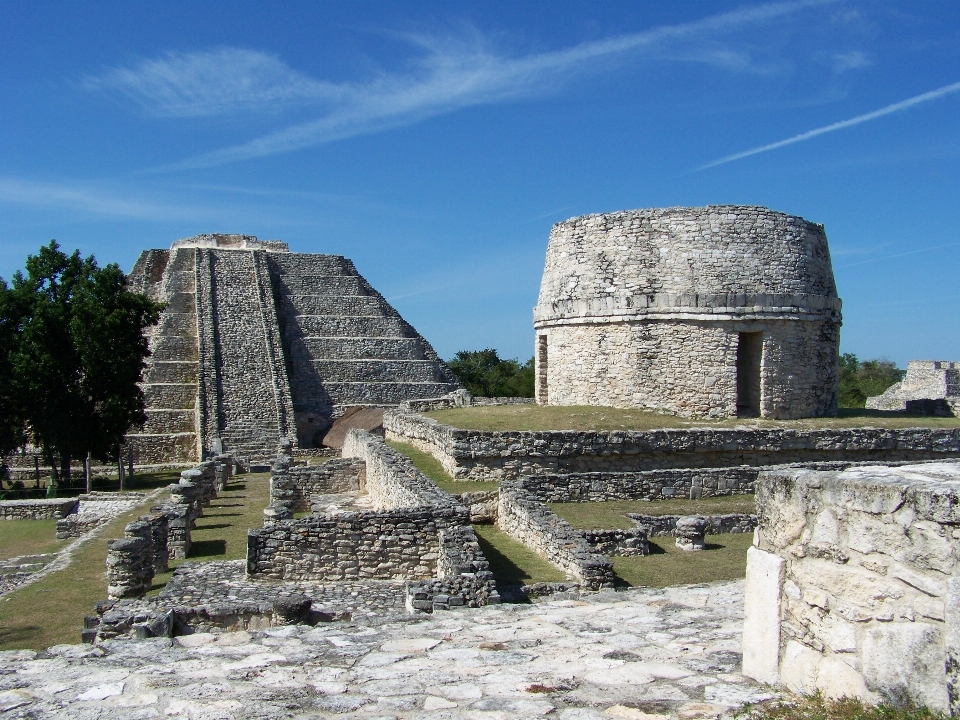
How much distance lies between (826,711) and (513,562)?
6.96 metres

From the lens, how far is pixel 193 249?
4591cm

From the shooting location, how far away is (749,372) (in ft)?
56.9

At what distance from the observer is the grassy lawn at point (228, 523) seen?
42.3 feet

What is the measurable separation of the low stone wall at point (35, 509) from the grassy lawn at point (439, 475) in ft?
31.7

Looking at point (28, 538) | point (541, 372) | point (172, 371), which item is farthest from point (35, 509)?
point (172, 371)

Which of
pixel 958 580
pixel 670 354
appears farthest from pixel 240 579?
pixel 670 354

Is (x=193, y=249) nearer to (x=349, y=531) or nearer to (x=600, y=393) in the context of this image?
(x=600, y=393)

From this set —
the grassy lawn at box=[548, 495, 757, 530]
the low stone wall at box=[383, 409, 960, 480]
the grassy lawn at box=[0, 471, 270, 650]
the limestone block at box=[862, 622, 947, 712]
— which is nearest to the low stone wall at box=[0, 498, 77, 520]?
the grassy lawn at box=[0, 471, 270, 650]

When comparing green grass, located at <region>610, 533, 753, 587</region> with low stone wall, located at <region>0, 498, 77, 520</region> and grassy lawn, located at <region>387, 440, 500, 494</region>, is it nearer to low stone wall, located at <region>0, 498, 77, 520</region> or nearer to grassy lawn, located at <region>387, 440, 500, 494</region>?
grassy lawn, located at <region>387, 440, 500, 494</region>

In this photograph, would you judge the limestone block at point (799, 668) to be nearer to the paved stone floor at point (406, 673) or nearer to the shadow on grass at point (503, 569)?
the paved stone floor at point (406, 673)

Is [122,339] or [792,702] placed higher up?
[122,339]

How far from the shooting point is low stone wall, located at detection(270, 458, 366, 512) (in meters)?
17.3

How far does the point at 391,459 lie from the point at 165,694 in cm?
1211

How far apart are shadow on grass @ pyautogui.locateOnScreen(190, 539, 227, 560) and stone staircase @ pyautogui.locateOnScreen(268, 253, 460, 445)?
20.7 m
